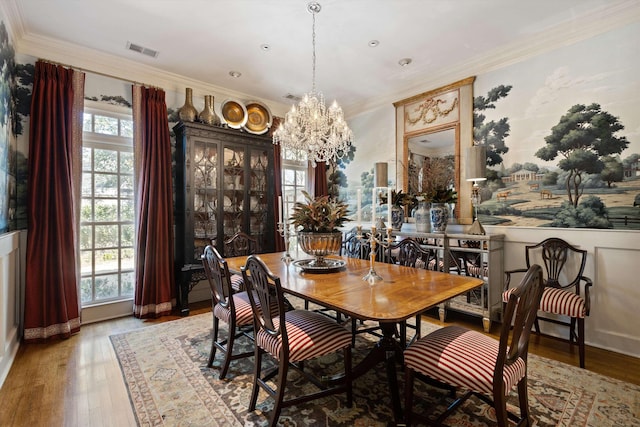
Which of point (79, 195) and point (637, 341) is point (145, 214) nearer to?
point (79, 195)

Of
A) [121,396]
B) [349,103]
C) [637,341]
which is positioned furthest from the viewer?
[349,103]

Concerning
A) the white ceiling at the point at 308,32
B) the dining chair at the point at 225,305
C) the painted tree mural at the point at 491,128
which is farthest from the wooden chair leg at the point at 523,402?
the white ceiling at the point at 308,32

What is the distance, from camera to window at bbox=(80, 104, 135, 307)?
333 centimetres

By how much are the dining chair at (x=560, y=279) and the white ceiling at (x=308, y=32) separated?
1.96 metres

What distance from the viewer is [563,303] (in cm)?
242

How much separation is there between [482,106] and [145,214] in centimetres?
401

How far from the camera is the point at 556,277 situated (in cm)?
283

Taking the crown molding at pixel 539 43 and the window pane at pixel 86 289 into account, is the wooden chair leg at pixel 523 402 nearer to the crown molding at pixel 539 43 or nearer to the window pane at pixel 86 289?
the crown molding at pixel 539 43

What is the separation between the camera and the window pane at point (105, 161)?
11.1 feet

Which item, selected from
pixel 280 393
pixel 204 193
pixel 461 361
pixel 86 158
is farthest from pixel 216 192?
pixel 461 361

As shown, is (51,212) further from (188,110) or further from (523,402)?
(523,402)

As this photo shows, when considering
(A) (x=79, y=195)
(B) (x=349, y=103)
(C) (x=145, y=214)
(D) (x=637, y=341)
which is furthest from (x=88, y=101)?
(D) (x=637, y=341)

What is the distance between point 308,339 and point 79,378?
5.90 feet

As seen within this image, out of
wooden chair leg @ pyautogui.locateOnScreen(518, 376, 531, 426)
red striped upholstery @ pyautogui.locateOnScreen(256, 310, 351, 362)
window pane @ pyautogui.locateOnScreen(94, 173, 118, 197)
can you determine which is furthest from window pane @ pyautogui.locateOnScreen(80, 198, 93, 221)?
wooden chair leg @ pyautogui.locateOnScreen(518, 376, 531, 426)
